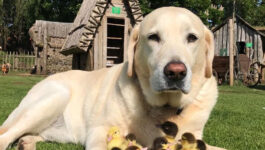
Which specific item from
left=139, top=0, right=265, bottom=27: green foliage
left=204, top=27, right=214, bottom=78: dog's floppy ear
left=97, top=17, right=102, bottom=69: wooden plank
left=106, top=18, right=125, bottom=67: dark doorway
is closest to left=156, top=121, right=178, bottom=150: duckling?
left=204, top=27, right=214, bottom=78: dog's floppy ear

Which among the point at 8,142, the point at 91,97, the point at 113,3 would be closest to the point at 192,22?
the point at 91,97

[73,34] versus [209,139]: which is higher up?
[73,34]

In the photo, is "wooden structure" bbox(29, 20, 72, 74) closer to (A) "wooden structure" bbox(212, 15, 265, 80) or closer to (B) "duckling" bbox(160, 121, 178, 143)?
(A) "wooden structure" bbox(212, 15, 265, 80)

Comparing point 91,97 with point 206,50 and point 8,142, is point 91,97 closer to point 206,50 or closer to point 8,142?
point 8,142

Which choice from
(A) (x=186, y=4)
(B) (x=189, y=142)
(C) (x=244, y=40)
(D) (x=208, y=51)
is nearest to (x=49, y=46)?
(C) (x=244, y=40)

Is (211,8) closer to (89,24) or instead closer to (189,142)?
(89,24)

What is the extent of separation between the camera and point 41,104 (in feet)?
10.9

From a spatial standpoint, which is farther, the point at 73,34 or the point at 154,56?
the point at 73,34

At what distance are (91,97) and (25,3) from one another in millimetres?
34893

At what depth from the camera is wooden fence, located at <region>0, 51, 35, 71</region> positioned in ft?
79.7

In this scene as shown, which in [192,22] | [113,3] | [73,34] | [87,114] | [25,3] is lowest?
[87,114]

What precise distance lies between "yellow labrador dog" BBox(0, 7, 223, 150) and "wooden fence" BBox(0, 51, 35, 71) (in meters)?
22.3

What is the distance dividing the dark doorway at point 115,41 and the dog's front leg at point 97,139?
30.7 ft

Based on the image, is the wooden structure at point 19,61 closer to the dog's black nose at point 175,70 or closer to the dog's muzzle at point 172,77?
the dog's muzzle at point 172,77
